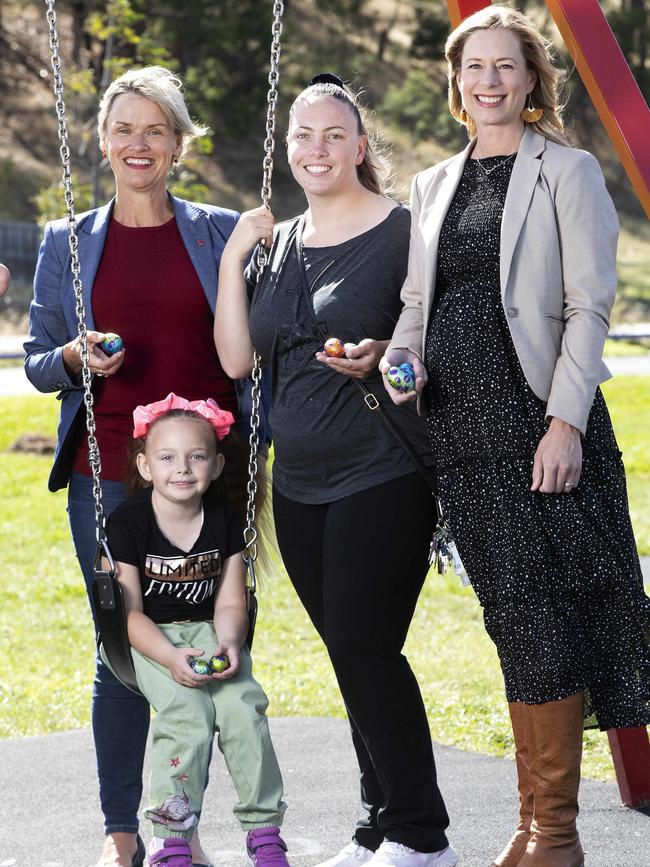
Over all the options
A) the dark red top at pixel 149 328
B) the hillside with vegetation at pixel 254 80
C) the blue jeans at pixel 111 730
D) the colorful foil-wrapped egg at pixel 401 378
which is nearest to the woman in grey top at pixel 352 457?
the colorful foil-wrapped egg at pixel 401 378

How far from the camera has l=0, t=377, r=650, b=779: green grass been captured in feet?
17.7

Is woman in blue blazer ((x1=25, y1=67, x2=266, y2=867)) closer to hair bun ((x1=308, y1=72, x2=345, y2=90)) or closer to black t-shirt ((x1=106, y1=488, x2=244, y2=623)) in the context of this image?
black t-shirt ((x1=106, y1=488, x2=244, y2=623))

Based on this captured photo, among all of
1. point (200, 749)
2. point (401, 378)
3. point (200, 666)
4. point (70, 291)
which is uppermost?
point (70, 291)

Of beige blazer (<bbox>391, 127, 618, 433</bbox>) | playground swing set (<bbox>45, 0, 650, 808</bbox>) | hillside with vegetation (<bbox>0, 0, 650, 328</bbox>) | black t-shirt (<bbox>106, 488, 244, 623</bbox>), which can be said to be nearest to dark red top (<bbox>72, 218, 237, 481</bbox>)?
playground swing set (<bbox>45, 0, 650, 808</bbox>)

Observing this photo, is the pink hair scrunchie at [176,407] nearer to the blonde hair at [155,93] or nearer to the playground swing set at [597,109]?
the playground swing set at [597,109]

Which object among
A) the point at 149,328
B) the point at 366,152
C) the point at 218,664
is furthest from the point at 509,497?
the point at 149,328

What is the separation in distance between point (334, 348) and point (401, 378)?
0.59 feet

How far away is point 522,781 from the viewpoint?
329cm

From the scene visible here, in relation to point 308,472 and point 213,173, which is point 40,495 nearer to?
point 308,472

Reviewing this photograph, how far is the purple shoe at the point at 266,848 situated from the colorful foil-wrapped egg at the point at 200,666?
413mm

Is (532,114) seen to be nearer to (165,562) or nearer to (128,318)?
(128,318)

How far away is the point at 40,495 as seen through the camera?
1088 centimetres

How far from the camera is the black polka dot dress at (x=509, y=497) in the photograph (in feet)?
10.0

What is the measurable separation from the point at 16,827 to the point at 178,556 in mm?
1334
